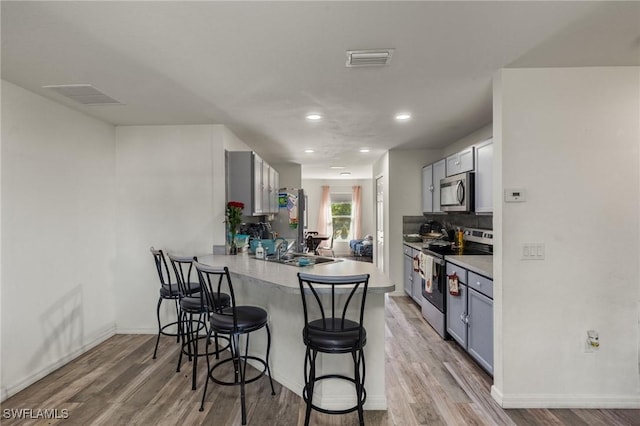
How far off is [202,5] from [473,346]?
10.7ft

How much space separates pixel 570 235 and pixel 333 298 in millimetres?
1834

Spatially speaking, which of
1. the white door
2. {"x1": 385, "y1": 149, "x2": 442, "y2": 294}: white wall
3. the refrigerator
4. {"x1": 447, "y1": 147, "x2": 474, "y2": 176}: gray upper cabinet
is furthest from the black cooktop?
the refrigerator

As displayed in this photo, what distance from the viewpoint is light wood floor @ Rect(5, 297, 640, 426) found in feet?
7.29

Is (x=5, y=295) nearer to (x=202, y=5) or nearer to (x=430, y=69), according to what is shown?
(x=202, y=5)

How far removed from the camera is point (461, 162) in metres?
3.89

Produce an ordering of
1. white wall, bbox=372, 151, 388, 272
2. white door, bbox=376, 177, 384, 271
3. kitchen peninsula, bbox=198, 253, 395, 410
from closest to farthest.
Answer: kitchen peninsula, bbox=198, 253, 395, 410 → white wall, bbox=372, 151, 388, 272 → white door, bbox=376, 177, 384, 271

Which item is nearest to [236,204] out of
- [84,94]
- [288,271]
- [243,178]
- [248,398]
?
[243,178]

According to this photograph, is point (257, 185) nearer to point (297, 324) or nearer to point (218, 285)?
point (218, 285)

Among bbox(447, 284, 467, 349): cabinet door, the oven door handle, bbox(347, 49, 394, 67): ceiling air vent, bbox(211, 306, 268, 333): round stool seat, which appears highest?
bbox(347, 49, 394, 67): ceiling air vent

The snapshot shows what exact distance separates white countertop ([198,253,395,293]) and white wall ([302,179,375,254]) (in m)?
7.68

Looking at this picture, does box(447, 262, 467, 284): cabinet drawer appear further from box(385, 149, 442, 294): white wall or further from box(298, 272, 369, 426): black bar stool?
A: box(385, 149, 442, 294): white wall

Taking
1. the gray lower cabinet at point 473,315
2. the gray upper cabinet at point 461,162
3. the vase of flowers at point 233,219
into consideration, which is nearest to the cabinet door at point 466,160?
the gray upper cabinet at point 461,162

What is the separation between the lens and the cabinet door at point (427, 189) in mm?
4898

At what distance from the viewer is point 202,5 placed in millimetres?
1584
